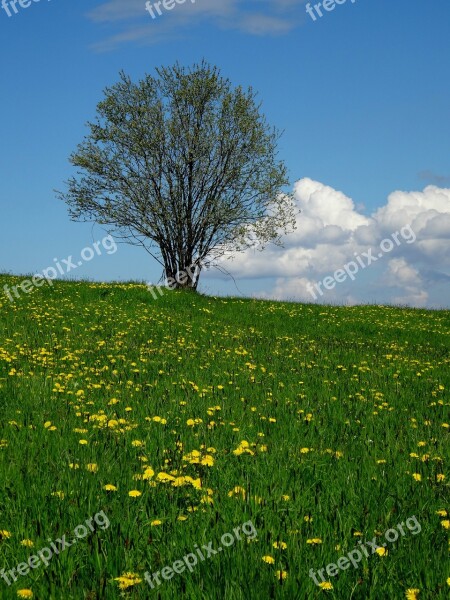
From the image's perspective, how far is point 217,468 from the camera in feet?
19.9

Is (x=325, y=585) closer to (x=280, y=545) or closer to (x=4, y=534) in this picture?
(x=280, y=545)

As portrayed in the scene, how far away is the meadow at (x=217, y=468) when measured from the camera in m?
3.97

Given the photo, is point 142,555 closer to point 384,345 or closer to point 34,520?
point 34,520

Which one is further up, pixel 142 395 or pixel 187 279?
pixel 187 279

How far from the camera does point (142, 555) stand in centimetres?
419

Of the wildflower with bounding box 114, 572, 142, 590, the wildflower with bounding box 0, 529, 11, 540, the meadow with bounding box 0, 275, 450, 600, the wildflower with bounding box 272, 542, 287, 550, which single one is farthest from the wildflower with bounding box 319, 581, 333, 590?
the wildflower with bounding box 0, 529, 11, 540

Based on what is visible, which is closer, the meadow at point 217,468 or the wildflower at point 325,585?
the wildflower at point 325,585

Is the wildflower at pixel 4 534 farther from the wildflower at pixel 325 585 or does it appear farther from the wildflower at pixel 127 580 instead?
the wildflower at pixel 325 585

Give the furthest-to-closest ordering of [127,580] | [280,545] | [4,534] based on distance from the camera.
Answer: [4,534]
[280,545]
[127,580]

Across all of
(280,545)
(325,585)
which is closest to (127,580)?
(280,545)

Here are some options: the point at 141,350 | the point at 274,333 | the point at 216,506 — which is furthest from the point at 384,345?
the point at 216,506

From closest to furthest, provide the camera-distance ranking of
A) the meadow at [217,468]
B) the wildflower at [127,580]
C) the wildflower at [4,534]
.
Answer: the wildflower at [127,580]
the meadow at [217,468]
the wildflower at [4,534]

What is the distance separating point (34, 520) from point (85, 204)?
2809 cm

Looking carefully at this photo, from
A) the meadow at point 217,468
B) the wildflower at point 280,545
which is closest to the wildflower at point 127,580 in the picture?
the meadow at point 217,468
